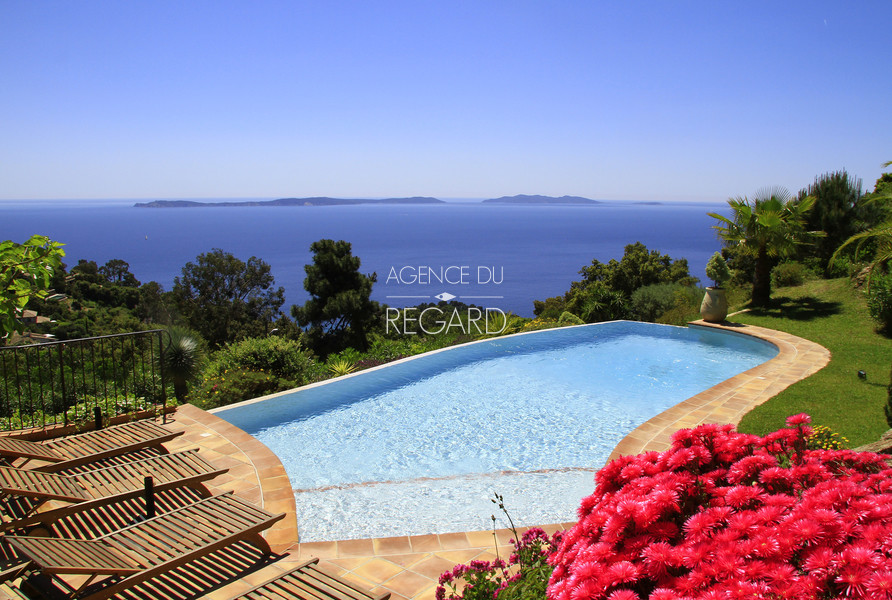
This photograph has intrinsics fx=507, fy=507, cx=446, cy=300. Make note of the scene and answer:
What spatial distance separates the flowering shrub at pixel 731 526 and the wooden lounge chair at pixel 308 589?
1.14m

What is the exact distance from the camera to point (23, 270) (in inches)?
148

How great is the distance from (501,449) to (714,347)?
704cm

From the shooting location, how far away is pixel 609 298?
15.6m

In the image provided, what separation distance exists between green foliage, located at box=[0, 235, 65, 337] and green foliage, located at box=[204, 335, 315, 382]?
494 centimetres

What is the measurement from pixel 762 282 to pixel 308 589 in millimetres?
13631

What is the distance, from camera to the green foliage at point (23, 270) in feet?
12.0

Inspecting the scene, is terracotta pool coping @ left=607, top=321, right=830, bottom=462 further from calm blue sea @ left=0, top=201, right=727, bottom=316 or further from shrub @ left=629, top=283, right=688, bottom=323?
calm blue sea @ left=0, top=201, right=727, bottom=316

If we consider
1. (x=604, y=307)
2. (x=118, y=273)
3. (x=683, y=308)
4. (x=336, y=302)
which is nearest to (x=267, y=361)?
(x=604, y=307)

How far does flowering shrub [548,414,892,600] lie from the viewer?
4.30 ft

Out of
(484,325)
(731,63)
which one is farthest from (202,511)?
(731,63)

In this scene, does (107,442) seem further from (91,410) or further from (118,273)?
(118,273)

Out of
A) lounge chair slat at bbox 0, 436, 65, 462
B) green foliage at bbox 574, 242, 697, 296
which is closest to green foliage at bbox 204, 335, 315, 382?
lounge chair slat at bbox 0, 436, 65, 462

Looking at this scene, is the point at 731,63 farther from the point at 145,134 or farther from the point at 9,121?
the point at 145,134

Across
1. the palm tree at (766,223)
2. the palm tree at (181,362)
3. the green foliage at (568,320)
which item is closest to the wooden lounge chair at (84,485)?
the palm tree at (181,362)
